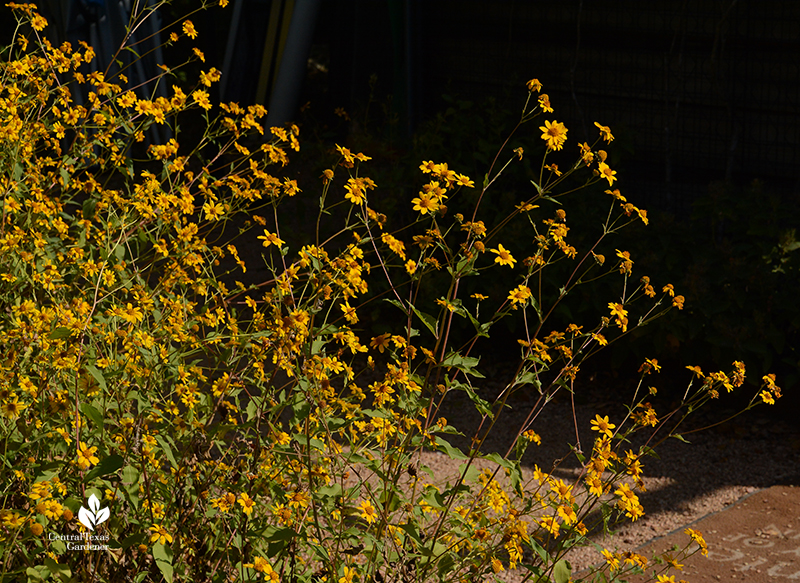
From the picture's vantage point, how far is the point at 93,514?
1619 millimetres

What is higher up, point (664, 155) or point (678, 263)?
point (664, 155)

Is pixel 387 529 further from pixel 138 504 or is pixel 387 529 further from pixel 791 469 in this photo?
pixel 791 469

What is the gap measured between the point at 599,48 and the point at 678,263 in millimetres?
2003

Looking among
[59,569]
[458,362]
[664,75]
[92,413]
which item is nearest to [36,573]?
[59,569]

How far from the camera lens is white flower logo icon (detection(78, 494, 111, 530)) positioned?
1.59 m

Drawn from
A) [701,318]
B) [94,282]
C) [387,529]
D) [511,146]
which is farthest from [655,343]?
[94,282]

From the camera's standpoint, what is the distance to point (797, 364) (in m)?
3.46

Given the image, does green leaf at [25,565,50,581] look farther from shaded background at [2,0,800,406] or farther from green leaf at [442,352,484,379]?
shaded background at [2,0,800,406]

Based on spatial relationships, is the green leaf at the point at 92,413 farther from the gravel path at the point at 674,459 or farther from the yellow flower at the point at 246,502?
the gravel path at the point at 674,459

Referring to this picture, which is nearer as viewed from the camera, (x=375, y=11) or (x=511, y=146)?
(x=511, y=146)

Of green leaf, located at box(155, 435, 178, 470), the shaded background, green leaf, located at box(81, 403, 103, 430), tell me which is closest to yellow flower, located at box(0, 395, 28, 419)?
green leaf, located at box(81, 403, 103, 430)

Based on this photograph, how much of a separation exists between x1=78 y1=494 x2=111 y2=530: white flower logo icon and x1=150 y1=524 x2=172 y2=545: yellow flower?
101 mm

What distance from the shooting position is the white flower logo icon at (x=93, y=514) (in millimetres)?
1591

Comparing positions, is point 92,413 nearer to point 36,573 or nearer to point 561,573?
point 36,573
